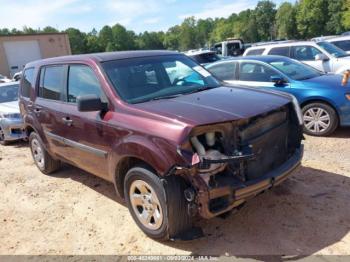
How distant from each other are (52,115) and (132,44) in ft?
346

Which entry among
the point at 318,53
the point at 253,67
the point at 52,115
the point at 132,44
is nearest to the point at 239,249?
the point at 52,115

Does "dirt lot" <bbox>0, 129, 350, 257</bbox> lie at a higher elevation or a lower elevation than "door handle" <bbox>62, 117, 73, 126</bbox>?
lower

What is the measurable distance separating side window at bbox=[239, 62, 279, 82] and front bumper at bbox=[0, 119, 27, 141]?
5.20 m

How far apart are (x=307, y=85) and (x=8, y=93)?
25.1 feet

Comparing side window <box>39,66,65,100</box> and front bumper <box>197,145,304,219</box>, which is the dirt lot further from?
side window <box>39,66,65,100</box>

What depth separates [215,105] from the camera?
3635 millimetres

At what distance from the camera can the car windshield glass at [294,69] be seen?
7105mm

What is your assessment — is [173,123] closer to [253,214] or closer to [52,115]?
[253,214]

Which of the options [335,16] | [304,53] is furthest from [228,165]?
[335,16]

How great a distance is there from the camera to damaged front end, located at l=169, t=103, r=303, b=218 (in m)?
3.13

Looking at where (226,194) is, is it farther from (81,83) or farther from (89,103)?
(81,83)

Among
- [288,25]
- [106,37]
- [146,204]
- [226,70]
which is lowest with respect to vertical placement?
[146,204]

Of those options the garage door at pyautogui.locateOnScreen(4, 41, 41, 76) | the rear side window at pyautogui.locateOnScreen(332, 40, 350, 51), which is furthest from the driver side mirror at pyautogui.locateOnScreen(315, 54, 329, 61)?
the garage door at pyautogui.locateOnScreen(4, 41, 41, 76)

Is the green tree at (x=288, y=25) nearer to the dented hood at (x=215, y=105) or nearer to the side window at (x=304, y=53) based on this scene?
the side window at (x=304, y=53)
